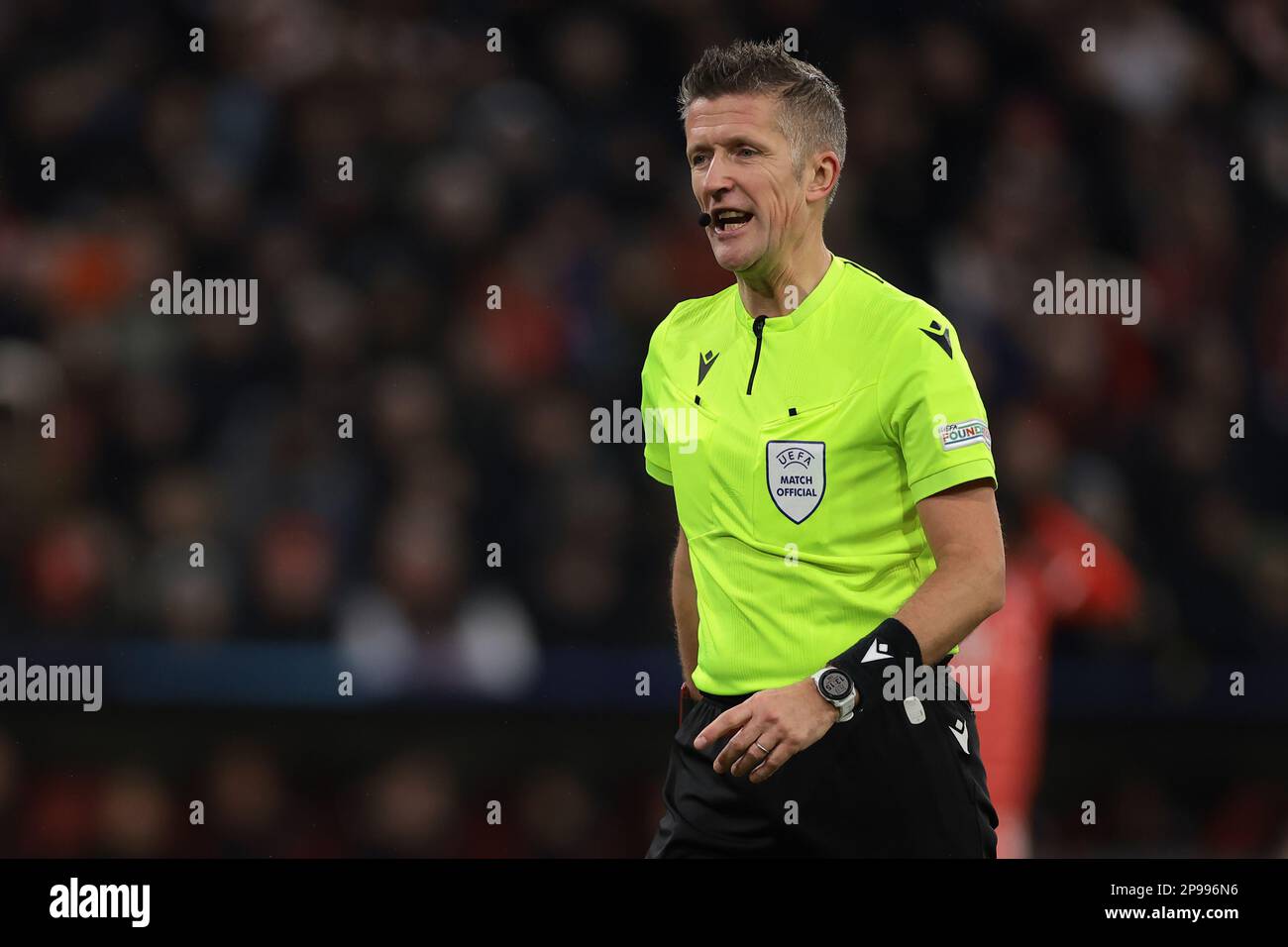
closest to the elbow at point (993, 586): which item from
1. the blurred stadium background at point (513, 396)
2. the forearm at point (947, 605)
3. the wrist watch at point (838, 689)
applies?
the forearm at point (947, 605)

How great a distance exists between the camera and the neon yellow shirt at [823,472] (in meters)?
2.83

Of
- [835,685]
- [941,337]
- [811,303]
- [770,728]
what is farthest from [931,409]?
[770,728]

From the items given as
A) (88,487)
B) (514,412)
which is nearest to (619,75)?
(514,412)

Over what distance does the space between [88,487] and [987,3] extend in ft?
14.7

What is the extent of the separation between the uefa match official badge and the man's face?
1.16ft

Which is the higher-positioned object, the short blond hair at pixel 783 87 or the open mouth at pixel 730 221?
the short blond hair at pixel 783 87

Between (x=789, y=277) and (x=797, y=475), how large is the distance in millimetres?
399

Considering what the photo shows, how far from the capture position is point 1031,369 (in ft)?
21.8

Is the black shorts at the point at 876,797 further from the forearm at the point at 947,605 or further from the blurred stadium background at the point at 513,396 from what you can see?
the blurred stadium background at the point at 513,396

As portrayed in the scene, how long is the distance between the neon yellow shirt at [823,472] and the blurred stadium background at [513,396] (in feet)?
8.10

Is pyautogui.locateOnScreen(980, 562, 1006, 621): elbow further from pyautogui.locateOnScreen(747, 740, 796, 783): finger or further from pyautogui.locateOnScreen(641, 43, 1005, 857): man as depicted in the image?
pyautogui.locateOnScreen(747, 740, 796, 783): finger

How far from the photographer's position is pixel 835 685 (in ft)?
8.71

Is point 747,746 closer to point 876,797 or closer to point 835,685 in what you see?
point 835,685

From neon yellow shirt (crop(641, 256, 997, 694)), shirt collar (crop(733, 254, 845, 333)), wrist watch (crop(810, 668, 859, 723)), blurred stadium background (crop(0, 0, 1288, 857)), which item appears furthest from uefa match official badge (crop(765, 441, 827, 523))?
blurred stadium background (crop(0, 0, 1288, 857))
